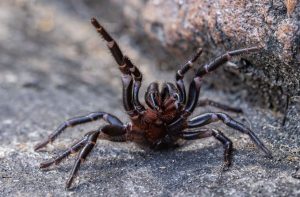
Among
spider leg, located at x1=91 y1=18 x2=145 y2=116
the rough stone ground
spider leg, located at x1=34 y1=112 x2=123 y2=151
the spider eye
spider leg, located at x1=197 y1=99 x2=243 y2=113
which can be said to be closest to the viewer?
the rough stone ground

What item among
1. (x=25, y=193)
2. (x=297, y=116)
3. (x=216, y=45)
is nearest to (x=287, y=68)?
(x=297, y=116)

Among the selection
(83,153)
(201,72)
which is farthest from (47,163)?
(201,72)

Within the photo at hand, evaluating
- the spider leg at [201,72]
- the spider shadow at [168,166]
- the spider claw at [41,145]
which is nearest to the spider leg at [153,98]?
the spider leg at [201,72]

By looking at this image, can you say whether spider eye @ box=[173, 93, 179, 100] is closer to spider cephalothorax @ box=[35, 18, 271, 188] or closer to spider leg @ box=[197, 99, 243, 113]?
spider cephalothorax @ box=[35, 18, 271, 188]

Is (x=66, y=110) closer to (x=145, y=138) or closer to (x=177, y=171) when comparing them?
(x=145, y=138)

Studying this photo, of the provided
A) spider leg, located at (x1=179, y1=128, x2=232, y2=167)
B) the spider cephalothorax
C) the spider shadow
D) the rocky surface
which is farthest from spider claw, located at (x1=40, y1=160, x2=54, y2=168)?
the rocky surface

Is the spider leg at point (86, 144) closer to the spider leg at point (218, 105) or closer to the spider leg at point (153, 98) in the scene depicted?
the spider leg at point (153, 98)
